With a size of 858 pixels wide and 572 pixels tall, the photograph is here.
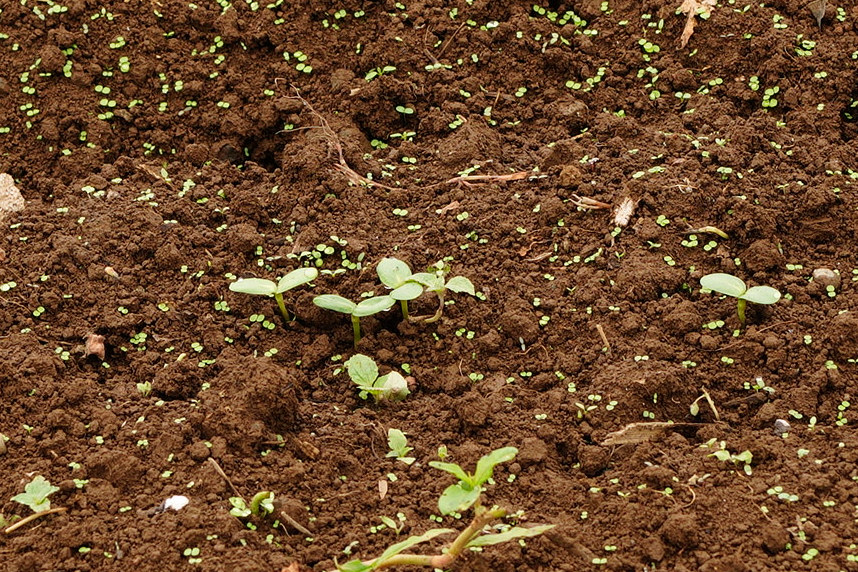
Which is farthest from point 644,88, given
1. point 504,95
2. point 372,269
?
point 372,269

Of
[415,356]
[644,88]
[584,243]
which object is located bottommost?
[415,356]

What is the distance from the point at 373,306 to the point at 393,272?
0.41 feet

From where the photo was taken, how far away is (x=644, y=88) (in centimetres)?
359

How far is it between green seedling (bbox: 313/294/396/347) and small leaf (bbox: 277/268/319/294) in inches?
2.5

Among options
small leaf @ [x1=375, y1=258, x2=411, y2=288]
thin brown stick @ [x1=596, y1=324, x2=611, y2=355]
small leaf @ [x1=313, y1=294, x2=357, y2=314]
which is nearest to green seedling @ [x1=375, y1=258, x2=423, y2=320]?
small leaf @ [x1=375, y1=258, x2=411, y2=288]

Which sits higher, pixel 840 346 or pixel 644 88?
pixel 644 88

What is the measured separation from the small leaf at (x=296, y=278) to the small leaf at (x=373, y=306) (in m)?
0.17

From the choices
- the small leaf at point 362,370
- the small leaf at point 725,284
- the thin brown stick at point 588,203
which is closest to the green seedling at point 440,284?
the small leaf at point 362,370

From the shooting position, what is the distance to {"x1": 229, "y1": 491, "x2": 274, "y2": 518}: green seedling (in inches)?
94.5

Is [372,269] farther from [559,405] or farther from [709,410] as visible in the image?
[709,410]

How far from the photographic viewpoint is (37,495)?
242 cm

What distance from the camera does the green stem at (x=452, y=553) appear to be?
82.8 inches

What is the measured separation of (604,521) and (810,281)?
105 cm

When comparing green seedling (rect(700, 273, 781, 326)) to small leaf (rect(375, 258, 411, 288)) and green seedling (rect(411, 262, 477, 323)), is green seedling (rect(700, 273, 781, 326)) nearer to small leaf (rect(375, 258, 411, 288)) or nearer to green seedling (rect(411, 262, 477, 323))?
green seedling (rect(411, 262, 477, 323))
